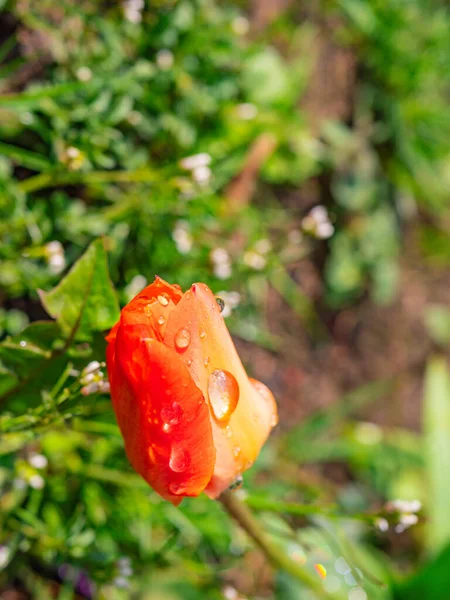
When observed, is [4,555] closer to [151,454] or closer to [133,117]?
[151,454]

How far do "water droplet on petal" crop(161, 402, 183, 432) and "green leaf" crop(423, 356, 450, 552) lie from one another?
4.71 ft

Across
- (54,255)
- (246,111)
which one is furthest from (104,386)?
(246,111)

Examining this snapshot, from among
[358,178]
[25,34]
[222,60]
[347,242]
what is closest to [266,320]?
[347,242]

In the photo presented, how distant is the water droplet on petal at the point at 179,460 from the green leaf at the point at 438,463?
1.40 m

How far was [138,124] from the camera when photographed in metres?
1.19

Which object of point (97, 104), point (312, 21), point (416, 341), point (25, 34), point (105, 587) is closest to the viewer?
point (97, 104)

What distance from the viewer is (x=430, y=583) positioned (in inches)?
53.6

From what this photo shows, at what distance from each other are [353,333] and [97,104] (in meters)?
1.24

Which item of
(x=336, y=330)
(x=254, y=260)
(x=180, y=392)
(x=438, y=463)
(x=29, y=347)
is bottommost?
(x=438, y=463)

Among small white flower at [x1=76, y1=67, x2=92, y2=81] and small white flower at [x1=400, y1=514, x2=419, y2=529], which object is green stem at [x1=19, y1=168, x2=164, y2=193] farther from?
small white flower at [x1=400, y1=514, x2=419, y2=529]

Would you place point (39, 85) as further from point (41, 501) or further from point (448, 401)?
point (448, 401)

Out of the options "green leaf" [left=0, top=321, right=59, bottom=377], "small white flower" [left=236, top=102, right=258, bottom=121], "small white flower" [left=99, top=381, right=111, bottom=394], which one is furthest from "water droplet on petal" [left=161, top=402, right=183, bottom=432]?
"small white flower" [left=236, top=102, right=258, bottom=121]

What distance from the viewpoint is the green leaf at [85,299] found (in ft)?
2.24

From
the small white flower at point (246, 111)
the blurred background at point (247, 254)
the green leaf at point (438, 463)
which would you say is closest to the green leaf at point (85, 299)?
the blurred background at point (247, 254)
